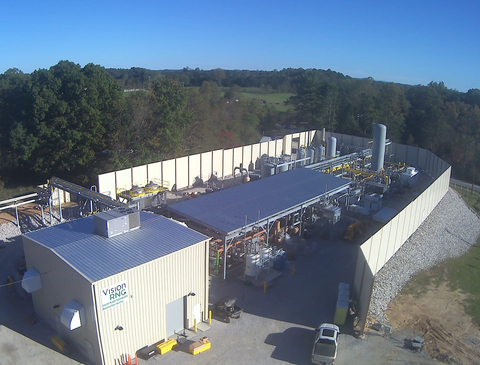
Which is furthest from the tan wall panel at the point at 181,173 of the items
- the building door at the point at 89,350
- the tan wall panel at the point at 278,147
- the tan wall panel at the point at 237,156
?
the building door at the point at 89,350

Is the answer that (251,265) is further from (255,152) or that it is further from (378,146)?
(255,152)

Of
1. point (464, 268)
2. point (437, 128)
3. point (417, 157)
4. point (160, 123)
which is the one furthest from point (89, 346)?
point (437, 128)

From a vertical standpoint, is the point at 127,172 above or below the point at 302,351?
above

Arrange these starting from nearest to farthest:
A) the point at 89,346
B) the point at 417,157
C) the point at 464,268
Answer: the point at 89,346 → the point at 464,268 → the point at 417,157

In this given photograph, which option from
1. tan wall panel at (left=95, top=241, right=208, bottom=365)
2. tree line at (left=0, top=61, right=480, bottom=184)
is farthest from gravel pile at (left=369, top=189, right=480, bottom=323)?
tree line at (left=0, top=61, right=480, bottom=184)

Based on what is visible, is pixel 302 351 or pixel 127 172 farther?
pixel 127 172

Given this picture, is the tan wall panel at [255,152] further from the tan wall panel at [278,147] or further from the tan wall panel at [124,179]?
the tan wall panel at [124,179]

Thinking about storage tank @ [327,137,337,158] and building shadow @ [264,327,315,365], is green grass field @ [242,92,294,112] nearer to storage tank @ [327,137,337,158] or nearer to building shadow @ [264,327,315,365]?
storage tank @ [327,137,337,158]

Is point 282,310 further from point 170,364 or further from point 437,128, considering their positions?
point 437,128
